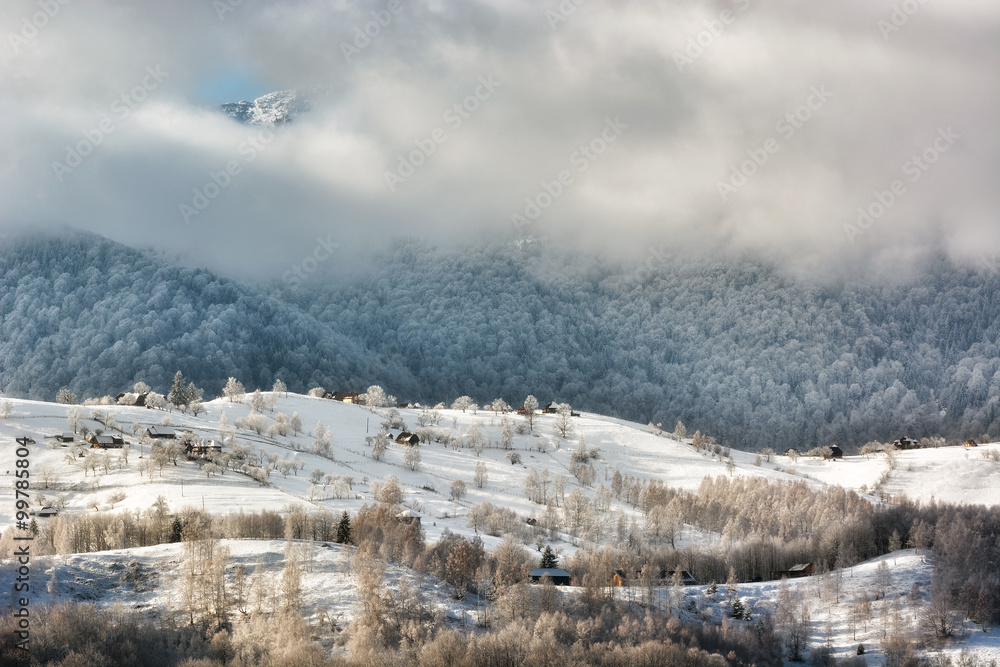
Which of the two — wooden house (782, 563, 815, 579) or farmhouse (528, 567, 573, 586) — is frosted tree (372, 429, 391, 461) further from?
wooden house (782, 563, 815, 579)

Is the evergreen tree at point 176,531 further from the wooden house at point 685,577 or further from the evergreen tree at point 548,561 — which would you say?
the wooden house at point 685,577

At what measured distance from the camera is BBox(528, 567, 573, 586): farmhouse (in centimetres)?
10547

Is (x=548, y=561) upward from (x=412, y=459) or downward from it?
downward

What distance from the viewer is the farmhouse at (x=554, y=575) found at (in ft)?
346

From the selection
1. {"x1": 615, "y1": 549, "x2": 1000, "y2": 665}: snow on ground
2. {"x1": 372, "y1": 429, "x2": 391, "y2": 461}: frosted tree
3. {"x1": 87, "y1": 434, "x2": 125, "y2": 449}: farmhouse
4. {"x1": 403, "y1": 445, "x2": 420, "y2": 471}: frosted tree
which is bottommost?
{"x1": 615, "y1": 549, "x2": 1000, "y2": 665}: snow on ground

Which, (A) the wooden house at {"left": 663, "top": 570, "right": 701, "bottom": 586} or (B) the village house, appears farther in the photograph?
(B) the village house

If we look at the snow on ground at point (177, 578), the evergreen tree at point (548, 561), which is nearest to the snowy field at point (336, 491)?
the snow on ground at point (177, 578)

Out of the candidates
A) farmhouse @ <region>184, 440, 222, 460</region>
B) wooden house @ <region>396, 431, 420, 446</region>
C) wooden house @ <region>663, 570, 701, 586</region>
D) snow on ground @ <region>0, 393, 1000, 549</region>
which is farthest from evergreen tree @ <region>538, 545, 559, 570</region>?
wooden house @ <region>396, 431, 420, 446</region>

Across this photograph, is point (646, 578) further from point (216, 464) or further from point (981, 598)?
point (216, 464)

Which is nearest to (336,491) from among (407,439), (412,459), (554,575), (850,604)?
(412,459)

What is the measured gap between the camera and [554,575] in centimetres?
10788

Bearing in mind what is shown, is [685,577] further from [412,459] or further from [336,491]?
[412,459]

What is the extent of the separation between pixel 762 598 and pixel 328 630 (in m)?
60.3

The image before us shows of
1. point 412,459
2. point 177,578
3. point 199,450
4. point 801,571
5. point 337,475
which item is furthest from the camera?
point 412,459
